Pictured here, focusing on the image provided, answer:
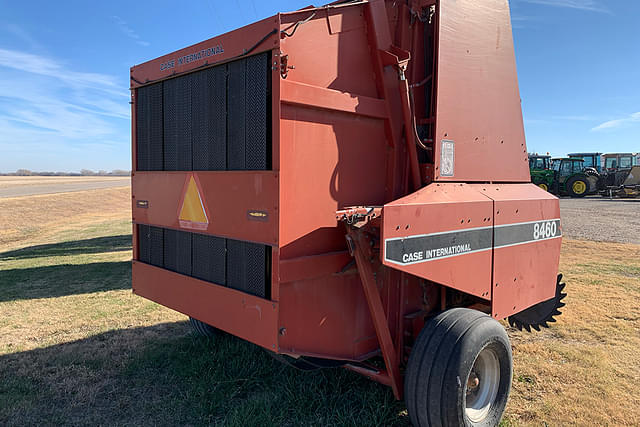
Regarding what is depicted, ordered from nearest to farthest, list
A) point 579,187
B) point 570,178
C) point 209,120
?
1. point 209,120
2. point 579,187
3. point 570,178

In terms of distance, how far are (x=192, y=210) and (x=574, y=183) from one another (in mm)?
29837

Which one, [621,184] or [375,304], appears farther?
[621,184]

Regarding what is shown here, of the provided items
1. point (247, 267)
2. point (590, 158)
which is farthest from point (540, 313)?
point (590, 158)

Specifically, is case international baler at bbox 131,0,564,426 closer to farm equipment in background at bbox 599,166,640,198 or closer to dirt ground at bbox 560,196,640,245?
dirt ground at bbox 560,196,640,245

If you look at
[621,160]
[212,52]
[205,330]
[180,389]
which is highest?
[621,160]

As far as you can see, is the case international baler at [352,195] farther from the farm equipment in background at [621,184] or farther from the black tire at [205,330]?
the farm equipment in background at [621,184]

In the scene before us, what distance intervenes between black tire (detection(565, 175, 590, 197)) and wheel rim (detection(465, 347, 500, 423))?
28791 millimetres

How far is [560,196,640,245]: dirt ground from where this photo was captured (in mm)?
12906

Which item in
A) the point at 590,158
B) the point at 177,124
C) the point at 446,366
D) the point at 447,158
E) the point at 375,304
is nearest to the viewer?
the point at 446,366

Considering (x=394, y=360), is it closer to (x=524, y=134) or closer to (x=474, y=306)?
(x=474, y=306)

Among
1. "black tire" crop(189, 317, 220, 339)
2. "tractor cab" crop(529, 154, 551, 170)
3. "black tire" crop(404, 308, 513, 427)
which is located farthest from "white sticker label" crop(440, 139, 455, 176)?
"tractor cab" crop(529, 154, 551, 170)

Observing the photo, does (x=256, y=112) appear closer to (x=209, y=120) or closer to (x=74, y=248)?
(x=209, y=120)

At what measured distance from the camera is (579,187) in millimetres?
28047

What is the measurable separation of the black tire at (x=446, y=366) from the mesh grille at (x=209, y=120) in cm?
148
